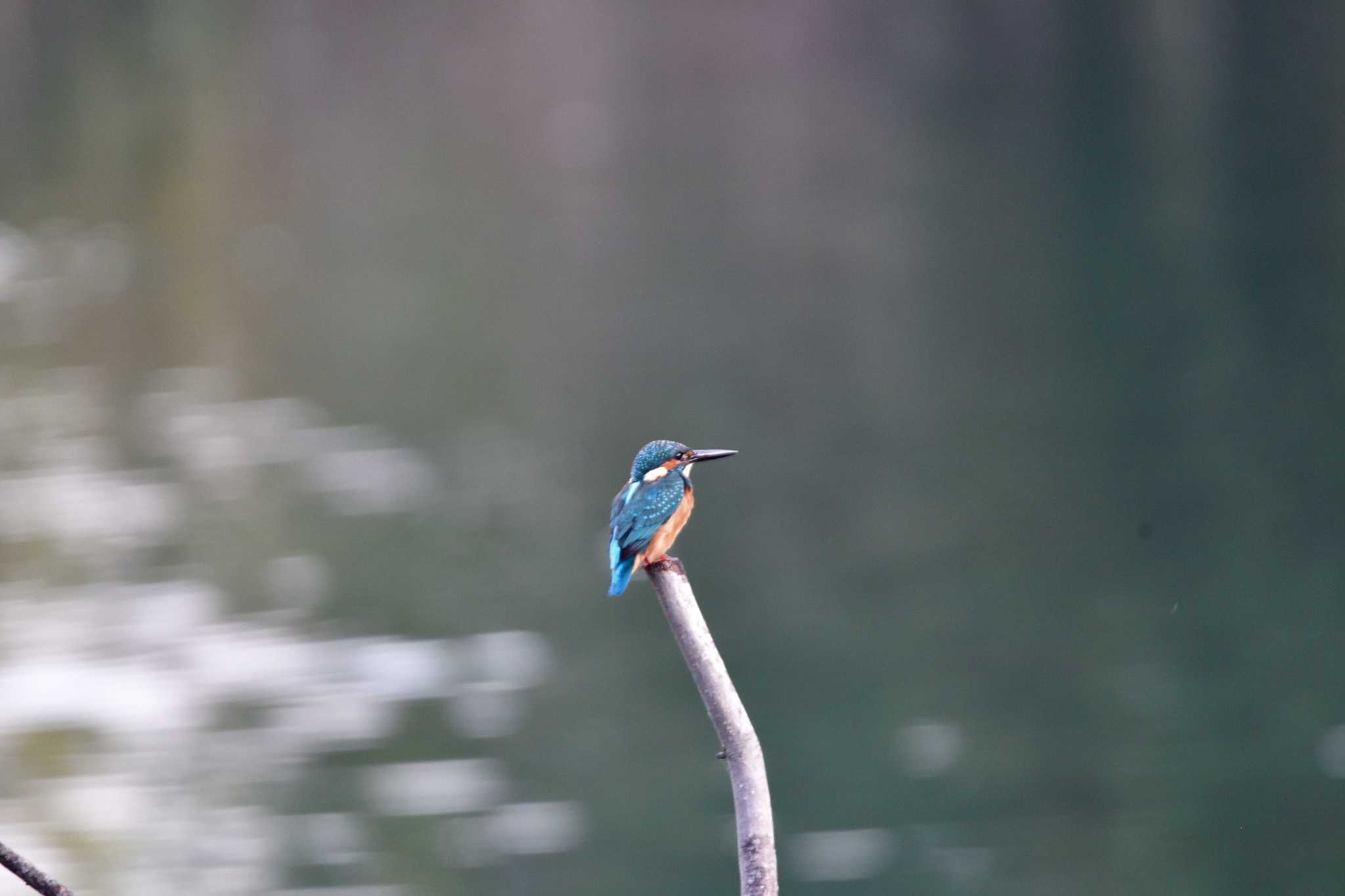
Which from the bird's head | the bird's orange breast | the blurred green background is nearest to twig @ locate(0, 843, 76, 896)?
the bird's orange breast

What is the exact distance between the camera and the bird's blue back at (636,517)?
1.92m

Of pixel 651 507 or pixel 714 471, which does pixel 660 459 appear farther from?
pixel 714 471

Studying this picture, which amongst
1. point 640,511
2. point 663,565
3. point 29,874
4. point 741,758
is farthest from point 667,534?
point 29,874

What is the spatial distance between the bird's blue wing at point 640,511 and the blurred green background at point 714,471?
7.15 ft

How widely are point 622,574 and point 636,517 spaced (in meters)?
0.08

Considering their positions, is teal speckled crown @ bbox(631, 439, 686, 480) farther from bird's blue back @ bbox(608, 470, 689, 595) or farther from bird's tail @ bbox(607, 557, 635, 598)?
bird's tail @ bbox(607, 557, 635, 598)

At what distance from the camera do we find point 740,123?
37.1 ft

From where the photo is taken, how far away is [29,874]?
114cm

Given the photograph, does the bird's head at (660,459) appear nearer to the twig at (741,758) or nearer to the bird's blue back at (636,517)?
the bird's blue back at (636,517)

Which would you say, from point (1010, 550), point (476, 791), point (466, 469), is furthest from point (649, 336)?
point (476, 791)

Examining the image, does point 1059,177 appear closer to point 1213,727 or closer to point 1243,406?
point 1243,406

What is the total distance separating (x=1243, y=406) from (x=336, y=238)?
6285mm

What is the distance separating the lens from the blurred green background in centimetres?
424

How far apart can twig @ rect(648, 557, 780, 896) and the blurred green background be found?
2.66 meters
